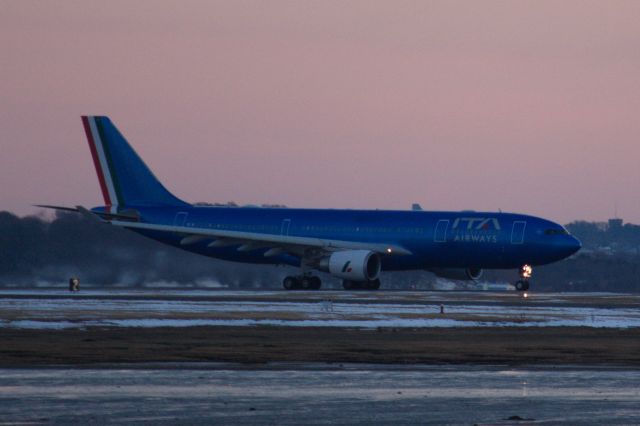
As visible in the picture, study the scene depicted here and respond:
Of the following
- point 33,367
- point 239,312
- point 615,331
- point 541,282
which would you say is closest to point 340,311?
point 239,312

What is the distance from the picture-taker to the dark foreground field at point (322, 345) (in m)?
26.5

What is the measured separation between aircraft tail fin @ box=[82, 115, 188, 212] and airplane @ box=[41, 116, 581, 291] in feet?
0.18

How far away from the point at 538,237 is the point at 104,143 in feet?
82.7

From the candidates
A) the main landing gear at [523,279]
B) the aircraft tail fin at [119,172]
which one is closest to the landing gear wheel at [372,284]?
the main landing gear at [523,279]

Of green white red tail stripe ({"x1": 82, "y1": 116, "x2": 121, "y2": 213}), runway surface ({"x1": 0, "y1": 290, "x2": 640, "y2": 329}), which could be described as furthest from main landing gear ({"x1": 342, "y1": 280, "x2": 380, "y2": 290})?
green white red tail stripe ({"x1": 82, "y1": 116, "x2": 121, "y2": 213})

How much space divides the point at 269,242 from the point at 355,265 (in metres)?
5.18

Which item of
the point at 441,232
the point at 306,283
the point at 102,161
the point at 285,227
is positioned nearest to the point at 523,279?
the point at 441,232

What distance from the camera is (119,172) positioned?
251 feet

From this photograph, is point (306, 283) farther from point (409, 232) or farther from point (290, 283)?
point (409, 232)

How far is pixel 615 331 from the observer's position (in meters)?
36.8

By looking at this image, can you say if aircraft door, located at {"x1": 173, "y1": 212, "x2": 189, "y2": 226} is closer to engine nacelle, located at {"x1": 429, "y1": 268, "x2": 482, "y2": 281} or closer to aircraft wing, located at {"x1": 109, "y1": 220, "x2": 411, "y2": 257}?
aircraft wing, located at {"x1": 109, "y1": 220, "x2": 411, "y2": 257}

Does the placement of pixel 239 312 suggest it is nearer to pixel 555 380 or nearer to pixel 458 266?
pixel 555 380

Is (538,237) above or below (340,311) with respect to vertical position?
above

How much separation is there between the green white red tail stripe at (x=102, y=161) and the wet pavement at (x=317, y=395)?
53023mm
